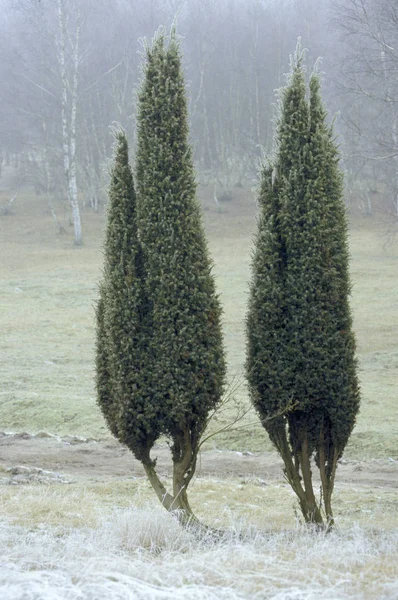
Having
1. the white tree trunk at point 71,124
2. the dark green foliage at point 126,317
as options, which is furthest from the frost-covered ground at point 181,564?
the white tree trunk at point 71,124

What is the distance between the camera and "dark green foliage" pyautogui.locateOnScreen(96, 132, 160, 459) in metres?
7.02

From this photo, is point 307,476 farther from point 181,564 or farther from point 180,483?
point 181,564

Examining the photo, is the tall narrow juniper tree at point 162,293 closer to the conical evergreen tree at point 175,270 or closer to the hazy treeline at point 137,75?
the conical evergreen tree at point 175,270

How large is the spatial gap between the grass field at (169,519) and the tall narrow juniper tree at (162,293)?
0.80m

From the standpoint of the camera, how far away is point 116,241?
718cm

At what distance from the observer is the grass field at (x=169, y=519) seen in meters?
4.51

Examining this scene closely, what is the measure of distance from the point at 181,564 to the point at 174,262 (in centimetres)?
285

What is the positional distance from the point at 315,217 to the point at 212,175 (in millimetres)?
48027

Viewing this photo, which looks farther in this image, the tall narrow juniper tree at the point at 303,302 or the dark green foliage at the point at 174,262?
the tall narrow juniper tree at the point at 303,302

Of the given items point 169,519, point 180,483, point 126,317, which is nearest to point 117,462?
point 180,483

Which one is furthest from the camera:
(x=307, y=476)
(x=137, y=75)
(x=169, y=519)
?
(x=137, y=75)

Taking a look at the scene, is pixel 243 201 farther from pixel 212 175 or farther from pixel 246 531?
pixel 246 531

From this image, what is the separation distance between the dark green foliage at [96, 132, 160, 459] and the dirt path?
3.77 metres

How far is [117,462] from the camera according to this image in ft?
39.3
